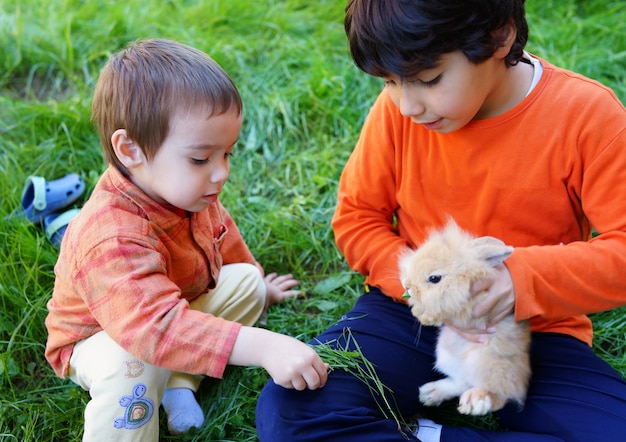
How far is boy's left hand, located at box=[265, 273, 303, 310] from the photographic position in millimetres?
2596

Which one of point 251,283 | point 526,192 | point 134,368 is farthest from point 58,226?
point 526,192

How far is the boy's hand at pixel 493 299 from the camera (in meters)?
1.78

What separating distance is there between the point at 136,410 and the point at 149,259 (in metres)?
0.47

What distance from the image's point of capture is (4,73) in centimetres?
369

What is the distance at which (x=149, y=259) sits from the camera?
1827 mm

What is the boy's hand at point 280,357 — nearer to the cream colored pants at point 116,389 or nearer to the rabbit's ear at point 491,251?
the cream colored pants at point 116,389

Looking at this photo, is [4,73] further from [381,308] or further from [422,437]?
[422,437]

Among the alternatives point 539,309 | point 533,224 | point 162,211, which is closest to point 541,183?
point 533,224

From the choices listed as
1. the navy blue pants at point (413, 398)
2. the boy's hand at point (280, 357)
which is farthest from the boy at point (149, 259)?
the navy blue pants at point (413, 398)

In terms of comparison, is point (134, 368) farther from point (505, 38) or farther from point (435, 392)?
point (505, 38)

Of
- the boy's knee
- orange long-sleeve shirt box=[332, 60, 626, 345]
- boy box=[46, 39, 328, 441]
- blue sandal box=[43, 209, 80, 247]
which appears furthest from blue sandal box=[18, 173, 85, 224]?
orange long-sleeve shirt box=[332, 60, 626, 345]

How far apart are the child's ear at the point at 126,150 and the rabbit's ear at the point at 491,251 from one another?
3.28 feet

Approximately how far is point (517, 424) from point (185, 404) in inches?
42.1

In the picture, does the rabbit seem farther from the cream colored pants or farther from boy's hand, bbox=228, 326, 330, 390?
the cream colored pants
